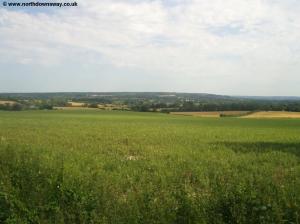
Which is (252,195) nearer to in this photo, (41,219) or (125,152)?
(41,219)

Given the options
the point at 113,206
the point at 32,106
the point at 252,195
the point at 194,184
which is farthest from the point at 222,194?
the point at 32,106

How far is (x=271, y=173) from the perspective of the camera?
1287 cm

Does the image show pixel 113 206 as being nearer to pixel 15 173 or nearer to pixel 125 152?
pixel 15 173

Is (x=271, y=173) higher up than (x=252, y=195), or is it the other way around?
(x=252, y=195)

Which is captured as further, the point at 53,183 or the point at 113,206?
the point at 53,183

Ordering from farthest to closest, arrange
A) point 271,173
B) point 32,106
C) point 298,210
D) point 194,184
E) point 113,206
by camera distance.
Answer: point 32,106
point 271,173
point 194,184
point 113,206
point 298,210

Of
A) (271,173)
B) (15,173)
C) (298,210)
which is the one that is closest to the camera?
(298,210)

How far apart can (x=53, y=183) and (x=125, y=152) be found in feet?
42.0

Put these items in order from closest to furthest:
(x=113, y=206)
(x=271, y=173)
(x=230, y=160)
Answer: (x=113, y=206), (x=271, y=173), (x=230, y=160)

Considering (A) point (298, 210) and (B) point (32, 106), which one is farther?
(B) point (32, 106)

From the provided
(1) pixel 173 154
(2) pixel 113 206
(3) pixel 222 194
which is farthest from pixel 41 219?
(1) pixel 173 154

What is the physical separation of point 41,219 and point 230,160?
37.6 feet

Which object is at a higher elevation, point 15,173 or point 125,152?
point 15,173

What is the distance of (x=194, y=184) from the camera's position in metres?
11.1
